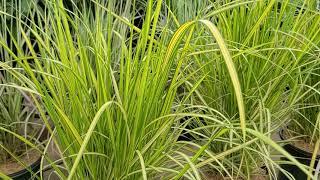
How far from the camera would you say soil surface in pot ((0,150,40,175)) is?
3.11 ft

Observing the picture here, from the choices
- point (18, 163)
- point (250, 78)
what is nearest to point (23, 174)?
point (18, 163)

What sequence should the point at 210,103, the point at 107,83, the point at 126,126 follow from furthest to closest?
the point at 210,103 < the point at 107,83 < the point at 126,126

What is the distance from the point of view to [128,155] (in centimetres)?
72

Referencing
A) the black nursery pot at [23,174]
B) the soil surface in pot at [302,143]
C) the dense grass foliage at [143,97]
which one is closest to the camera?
the dense grass foliage at [143,97]

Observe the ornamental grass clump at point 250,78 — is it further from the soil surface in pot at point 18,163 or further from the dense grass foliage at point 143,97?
the soil surface in pot at point 18,163

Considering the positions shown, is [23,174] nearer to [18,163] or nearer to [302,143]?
[18,163]

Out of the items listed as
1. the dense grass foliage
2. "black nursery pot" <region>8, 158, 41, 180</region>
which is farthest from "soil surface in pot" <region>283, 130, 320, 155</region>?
"black nursery pot" <region>8, 158, 41, 180</region>

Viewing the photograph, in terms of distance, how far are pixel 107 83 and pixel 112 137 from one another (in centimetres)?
14

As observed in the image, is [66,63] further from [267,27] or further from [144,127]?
[267,27]

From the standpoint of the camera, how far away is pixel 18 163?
38.6 inches

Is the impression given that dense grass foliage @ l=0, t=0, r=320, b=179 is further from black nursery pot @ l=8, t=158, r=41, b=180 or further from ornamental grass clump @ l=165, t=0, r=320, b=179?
black nursery pot @ l=8, t=158, r=41, b=180

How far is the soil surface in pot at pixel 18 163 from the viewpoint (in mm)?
947

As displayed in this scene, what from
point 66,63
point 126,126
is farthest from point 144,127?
point 66,63

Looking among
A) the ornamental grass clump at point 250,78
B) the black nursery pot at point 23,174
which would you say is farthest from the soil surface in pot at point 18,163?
the ornamental grass clump at point 250,78
